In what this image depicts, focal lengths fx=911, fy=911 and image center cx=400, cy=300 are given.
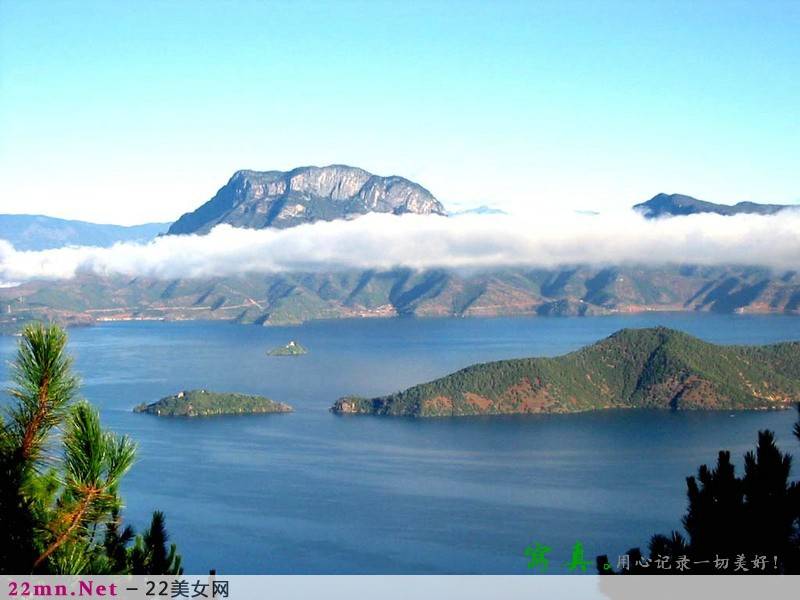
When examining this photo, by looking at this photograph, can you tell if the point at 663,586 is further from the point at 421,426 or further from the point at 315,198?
the point at 315,198

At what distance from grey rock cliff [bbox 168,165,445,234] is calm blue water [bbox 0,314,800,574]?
9417 cm

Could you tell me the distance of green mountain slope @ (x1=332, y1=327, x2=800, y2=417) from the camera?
167 feet

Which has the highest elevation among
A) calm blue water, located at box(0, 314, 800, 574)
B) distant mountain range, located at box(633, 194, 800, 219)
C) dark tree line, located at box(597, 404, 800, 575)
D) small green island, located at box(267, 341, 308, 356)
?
distant mountain range, located at box(633, 194, 800, 219)

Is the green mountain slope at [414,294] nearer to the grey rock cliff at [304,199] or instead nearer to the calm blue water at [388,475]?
the grey rock cliff at [304,199]

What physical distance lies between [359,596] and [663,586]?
16.6m

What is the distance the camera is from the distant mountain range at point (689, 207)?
159625 millimetres

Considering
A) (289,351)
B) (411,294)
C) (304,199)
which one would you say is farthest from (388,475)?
(304,199)

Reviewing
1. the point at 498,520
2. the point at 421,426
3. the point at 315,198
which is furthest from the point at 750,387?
the point at 315,198

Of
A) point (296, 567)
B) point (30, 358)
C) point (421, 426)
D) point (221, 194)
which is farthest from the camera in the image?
point (221, 194)

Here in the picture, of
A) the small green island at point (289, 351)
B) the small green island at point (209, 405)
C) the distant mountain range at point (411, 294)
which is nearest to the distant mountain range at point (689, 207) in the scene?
the distant mountain range at point (411, 294)

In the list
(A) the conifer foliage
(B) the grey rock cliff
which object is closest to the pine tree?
(A) the conifer foliage

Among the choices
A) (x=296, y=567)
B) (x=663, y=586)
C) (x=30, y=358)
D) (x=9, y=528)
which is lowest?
(x=296, y=567)

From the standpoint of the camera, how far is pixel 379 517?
96.1ft

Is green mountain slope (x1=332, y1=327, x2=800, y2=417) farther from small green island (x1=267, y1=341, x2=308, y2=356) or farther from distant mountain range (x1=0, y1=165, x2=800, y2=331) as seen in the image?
distant mountain range (x1=0, y1=165, x2=800, y2=331)
